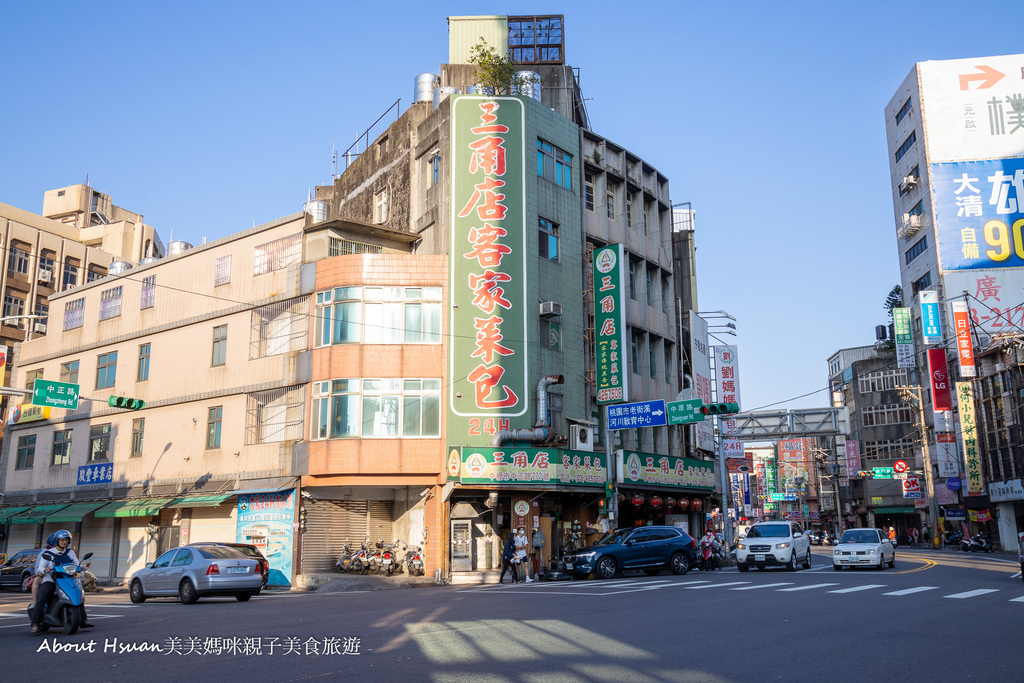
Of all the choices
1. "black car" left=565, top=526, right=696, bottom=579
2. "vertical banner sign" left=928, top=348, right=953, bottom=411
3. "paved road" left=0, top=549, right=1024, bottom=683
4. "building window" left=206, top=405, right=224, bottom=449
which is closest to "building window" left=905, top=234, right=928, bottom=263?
"vertical banner sign" left=928, top=348, right=953, bottom=411

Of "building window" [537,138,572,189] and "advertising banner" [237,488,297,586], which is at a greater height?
"building window" [537,138,572,189]

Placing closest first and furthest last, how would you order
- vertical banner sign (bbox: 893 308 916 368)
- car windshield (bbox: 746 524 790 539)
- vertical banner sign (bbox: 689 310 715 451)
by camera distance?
car windshield (bbox: 746 524 790 539), vertical banner sign (bbox: 689 310 715 451), vertical banner sign (bbox: 893 308 916 368)

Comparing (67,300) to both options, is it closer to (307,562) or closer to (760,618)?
(307,562)

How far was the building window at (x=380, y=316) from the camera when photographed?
29500mm

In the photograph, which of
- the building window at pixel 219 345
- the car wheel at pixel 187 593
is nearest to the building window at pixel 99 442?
the building window at pixel 219 345

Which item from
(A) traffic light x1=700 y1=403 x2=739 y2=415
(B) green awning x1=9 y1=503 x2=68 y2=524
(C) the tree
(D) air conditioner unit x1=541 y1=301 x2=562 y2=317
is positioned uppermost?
(C) the tree

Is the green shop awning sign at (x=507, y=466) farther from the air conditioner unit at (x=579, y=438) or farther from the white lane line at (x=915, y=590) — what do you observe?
the white lane line at (x=915, y=590)

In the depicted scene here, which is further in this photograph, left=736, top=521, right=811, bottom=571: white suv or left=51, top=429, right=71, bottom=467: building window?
left=51, top=429, right=71, bottom=467: building window

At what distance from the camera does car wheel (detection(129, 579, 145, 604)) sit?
2067 centimetres

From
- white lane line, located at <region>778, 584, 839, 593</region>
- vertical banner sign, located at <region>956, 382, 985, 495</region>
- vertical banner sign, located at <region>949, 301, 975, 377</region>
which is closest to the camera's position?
white lane line, located at <region>778, 584, 839, 593</region>

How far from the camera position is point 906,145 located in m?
67.1

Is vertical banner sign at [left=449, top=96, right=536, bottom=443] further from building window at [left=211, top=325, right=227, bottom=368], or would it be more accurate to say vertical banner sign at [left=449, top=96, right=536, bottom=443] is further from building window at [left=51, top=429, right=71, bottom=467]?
building window at [left=51, top=429, right=71, bottom=467]

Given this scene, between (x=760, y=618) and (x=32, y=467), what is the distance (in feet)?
131

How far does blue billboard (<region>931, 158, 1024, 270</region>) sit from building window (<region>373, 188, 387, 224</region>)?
137 feet
